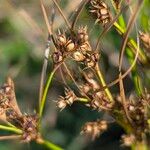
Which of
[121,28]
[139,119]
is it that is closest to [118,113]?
[139,119]

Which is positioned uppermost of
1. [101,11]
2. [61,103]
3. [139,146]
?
[101,11]

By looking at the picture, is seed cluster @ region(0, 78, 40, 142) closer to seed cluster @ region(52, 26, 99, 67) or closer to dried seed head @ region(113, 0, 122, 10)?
seed cluster @ region(52, 26, 99, 67)

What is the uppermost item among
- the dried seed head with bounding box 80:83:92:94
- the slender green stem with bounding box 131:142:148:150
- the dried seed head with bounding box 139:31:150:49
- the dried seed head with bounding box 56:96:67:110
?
the dried seed head with bounding box 139:31:150:49

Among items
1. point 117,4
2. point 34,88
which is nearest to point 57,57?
point 117,4

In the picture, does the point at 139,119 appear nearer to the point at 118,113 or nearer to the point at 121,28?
the point at 118,113

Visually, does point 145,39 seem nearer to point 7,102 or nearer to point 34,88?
point 7,102

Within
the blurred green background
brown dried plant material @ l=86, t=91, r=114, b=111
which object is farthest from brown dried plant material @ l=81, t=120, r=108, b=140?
the blurred green background

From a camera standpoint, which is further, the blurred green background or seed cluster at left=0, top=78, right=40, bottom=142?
the blurred green background

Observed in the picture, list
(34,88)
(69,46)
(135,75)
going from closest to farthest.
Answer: (69,46) < (135,75) < (34,88)

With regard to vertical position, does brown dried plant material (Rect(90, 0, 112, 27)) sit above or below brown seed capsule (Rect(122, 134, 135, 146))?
above
